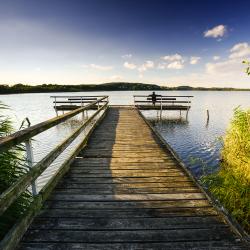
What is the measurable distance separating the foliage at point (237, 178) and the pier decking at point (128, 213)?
5.66ft

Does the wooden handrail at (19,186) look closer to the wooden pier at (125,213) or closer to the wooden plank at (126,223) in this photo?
the wooden pier at (125,213)

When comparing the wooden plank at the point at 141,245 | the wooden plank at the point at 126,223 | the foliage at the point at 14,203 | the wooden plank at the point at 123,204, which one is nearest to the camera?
the wooden plank at the point at 141,245

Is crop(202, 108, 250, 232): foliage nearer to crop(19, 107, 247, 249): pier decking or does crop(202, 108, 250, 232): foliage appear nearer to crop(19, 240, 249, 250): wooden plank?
crop(19, 107, 247, 249): pier decking

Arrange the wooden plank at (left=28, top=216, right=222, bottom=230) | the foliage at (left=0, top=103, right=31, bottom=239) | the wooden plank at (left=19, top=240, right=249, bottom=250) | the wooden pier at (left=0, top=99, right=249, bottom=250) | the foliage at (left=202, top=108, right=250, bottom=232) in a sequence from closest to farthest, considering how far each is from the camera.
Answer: the wooden plank at (left=19, top=240, right=249, bottom=250) < the wooden pier at (left=0, top=99, right=249, bottom=250) < the wooden plank at (left=28, top=216, right=222, bottom=230) < the foliage at (left=0, top=103, right=31, bottom=239) < the foliage at (left=202, top=108, right=250, bottom=232)

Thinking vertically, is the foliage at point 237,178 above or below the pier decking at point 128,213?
below

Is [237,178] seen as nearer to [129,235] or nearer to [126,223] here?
[126,223]

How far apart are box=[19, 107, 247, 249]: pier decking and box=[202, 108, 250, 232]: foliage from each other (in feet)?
5.66

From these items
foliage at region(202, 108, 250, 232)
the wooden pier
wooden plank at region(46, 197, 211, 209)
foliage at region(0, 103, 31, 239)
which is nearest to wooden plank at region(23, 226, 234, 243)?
the wooden pier

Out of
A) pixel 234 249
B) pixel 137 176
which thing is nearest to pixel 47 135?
pixel 137 176

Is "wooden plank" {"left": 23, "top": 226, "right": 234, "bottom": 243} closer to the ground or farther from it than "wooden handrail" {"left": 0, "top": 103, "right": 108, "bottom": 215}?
closer to the ground

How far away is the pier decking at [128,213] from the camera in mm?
2842

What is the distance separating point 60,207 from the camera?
363 cm

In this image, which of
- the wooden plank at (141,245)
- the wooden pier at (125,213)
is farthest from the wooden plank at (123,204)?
the wooden plank at (141,245)

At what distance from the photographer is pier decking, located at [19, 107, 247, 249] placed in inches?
112
